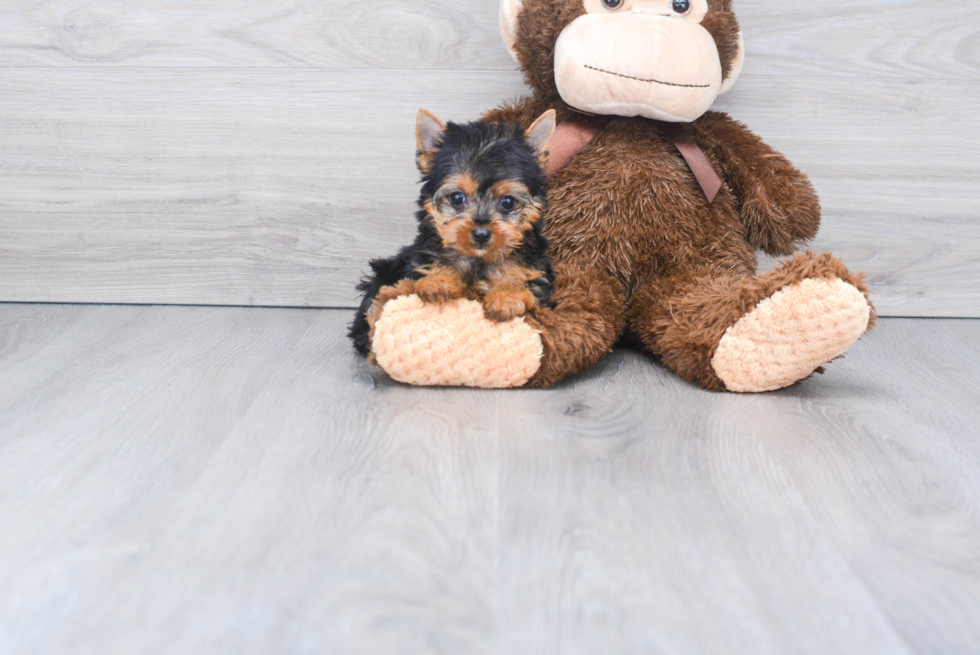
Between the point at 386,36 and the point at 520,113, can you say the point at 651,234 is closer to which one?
the point at 520,113

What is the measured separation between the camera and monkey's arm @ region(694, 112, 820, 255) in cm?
137

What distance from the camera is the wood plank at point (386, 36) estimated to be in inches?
62.9

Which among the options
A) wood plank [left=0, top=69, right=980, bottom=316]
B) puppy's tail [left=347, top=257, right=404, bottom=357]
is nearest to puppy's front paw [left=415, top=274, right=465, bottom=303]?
puppy's tail [left=347, top=257, right=404, bottom=357]

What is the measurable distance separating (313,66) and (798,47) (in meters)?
1.00

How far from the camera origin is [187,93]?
1.63 metres

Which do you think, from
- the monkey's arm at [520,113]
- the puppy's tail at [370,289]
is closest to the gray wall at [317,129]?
the monkey's arm at [520,113]

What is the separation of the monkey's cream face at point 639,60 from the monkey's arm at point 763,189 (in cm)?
11

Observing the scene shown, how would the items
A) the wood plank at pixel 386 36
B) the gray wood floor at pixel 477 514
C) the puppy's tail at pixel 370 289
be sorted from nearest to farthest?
the gray wood floor at pixel 477 514 → the puppy's tail at pixel 370 289 → the wood plank at pixel 386 36

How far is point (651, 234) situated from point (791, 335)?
33 cm

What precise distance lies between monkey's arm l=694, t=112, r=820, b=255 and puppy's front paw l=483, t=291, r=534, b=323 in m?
0.50

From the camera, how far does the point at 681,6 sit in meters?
1.34

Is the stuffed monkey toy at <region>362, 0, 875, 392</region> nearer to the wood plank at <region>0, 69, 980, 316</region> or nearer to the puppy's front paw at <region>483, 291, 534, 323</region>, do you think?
the puppy's front paw at <region>483, 291, 534, 323</region>

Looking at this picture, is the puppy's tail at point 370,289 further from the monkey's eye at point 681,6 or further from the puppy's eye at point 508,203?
the monkey's eye at point 681,6

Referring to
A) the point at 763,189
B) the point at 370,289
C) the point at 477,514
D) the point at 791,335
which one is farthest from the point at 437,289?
the point at 763,189
